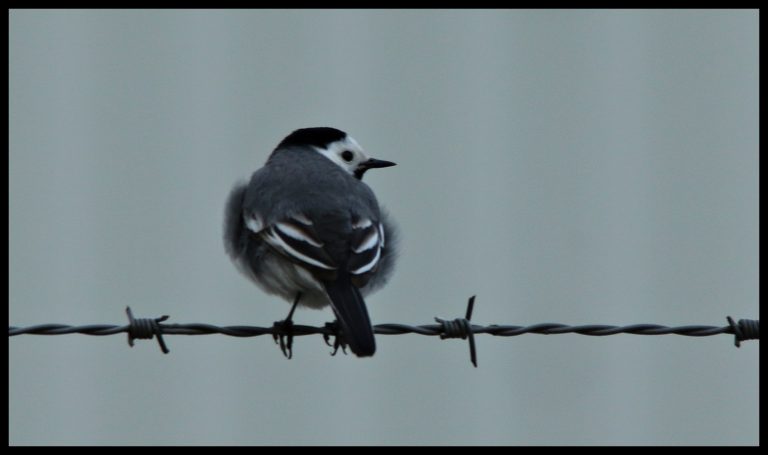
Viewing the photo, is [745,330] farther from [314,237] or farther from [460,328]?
[314,237]

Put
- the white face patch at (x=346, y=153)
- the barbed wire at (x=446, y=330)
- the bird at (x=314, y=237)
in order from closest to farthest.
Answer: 1. the barbed wire at (x=446, y=330)
2. the bird at (x=314, y=237)
3. the white face patch at (x=346, y=153)

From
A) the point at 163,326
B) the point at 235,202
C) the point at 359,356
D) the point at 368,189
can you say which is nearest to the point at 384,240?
the point at 368,189

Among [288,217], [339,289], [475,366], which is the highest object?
[288,217]

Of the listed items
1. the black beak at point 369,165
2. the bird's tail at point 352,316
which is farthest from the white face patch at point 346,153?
the bird's tail at point 352,316

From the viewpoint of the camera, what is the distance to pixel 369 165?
9836mm

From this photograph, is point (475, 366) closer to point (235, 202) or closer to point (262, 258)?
point (262, 258)

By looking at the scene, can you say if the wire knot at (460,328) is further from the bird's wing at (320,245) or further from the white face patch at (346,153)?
the white face patch at (346,153)

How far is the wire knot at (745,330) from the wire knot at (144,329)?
122 inches

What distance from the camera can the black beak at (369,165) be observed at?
9805mm

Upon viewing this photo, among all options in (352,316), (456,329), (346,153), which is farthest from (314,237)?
(346,153)

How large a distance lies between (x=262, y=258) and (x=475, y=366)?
94.6 inches

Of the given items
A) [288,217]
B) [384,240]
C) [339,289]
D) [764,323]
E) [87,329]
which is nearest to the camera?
[87,329]

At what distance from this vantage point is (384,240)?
320 inches

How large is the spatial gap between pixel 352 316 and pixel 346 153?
337 cm
